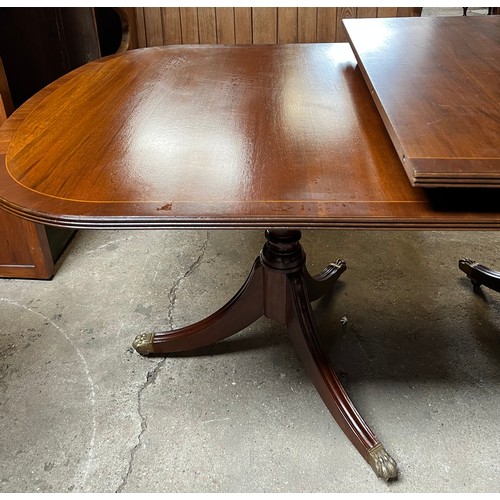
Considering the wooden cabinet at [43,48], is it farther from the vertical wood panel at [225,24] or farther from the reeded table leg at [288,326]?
the reeded table leg at [288,326]

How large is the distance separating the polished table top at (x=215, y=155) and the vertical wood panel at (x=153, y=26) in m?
0.88

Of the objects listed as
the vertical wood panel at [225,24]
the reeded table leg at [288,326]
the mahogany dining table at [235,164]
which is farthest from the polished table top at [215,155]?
the vertical wood panel at [225,24]

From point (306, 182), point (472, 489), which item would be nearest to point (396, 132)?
point (306, 182)

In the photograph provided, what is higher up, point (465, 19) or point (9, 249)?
point (465, 19)

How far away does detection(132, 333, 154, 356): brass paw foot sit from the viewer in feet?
4.75

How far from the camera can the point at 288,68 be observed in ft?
4.33

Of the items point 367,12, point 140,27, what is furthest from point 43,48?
point 367,12

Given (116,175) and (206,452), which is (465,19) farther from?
(206,452)

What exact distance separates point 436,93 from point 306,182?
34 cm

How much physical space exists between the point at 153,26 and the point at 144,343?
52.0 inches

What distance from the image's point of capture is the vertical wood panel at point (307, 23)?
2.08m

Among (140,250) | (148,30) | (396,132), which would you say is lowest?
(140,250)

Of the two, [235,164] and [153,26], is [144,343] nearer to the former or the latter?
[235,164]

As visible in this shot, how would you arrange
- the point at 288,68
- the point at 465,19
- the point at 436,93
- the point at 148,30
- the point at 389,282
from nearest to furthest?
1. the point at 436,93
2. the point at 288,68
3. the point at 465,19
4. the point at 389,282
5. the point at 148,30
